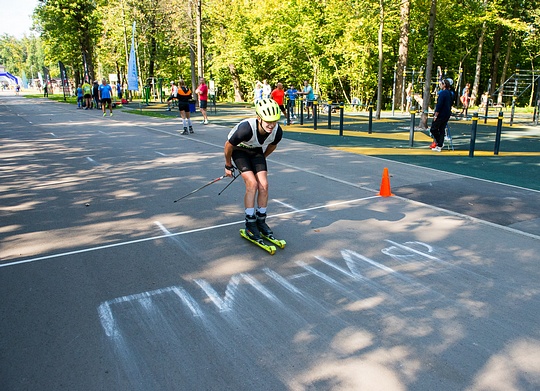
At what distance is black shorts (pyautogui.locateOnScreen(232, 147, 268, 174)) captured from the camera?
232 inches

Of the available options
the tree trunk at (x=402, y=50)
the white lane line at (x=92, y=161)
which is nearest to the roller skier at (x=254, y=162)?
the white lane line at (x=92, y=161)

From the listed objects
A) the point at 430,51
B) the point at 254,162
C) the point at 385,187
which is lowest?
the point at 385,187

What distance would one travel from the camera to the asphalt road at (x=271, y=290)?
11.0 ft

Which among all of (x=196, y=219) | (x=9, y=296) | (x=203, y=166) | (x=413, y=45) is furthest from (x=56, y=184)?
(x=413, y=45)

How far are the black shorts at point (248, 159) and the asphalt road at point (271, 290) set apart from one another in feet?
3.13

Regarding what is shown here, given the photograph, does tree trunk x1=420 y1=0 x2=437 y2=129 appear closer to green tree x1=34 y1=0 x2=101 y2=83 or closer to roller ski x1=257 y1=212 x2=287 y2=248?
roller ski x1=257 y1=212 x2=287 y2=248

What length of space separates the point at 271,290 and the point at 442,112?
31.6 feet

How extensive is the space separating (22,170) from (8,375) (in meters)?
8.65

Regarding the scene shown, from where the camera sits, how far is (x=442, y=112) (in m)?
12.5

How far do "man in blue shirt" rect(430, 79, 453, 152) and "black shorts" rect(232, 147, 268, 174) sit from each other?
797 centimetres

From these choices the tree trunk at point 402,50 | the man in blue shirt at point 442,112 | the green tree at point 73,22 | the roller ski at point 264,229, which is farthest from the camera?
the green tree at point 73,22

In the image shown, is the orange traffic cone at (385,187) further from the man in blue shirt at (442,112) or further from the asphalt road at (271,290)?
the man in blue shirt at (442,112)

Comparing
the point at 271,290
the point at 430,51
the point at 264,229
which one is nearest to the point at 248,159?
the point at 264,229

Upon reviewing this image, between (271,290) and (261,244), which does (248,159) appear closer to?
(261,244)
